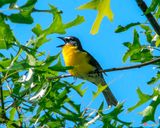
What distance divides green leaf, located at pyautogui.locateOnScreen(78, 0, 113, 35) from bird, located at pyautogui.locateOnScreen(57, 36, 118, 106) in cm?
326

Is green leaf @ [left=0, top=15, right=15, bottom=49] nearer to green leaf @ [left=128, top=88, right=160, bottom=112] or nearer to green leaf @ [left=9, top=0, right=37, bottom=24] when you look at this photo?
green leaf @ [left=9, top=0, right=37, bottom=24]

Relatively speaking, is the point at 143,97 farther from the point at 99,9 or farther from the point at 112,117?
the point at 99,9

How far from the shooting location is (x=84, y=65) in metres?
6.29

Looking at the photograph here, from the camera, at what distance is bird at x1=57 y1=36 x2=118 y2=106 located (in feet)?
19.7

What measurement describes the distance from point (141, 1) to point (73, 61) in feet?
11.7

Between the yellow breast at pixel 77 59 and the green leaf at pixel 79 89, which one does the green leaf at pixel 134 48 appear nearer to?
the green leaf at pixel 79 89

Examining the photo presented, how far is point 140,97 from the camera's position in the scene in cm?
362

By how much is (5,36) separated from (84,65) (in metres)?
3.46

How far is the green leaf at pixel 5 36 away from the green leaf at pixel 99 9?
381 mm

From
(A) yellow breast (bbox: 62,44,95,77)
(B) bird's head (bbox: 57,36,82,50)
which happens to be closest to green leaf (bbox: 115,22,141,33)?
(A) yellow breast (bbox: 62,44,95,77)

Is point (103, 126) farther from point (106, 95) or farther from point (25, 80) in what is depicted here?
point (106, 95)

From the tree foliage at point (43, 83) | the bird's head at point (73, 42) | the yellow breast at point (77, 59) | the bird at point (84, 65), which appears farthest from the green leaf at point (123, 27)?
the bird's head at point (73, 42)

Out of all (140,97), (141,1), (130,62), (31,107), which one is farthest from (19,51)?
(130,62)

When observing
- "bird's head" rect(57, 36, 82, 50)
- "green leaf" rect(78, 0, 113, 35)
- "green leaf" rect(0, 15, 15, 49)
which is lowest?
"green leaf" rect(78, 0, 113, 35)
